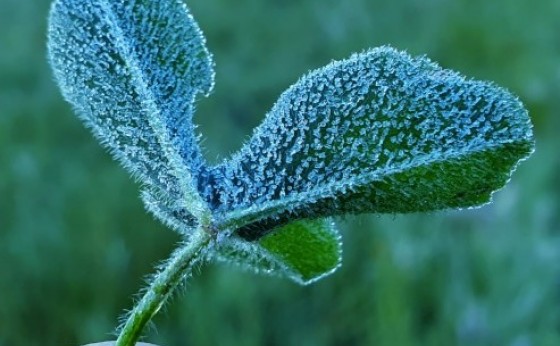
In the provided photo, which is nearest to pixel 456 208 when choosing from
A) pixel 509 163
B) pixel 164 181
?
pixel 509 163

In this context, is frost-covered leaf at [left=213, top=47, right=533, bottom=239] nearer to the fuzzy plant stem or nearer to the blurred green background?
the fuzzy plant stem

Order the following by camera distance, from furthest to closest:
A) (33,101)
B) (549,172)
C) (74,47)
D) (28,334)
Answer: (33,101), (549,172), (28,334), (74,47)

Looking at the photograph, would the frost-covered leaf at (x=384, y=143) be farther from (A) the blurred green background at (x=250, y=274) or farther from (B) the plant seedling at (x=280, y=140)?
(A) the blurred green background at (x=250, y=274)

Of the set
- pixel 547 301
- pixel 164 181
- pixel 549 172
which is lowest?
pixel 164 181

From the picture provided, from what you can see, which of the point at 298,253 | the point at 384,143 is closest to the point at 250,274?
the point at 298,253

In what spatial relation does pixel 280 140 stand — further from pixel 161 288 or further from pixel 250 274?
pixel 250 274

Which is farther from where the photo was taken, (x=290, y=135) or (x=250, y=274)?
(x=250, y=274)

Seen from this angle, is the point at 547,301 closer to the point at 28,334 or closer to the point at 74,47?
the point at 28,334
